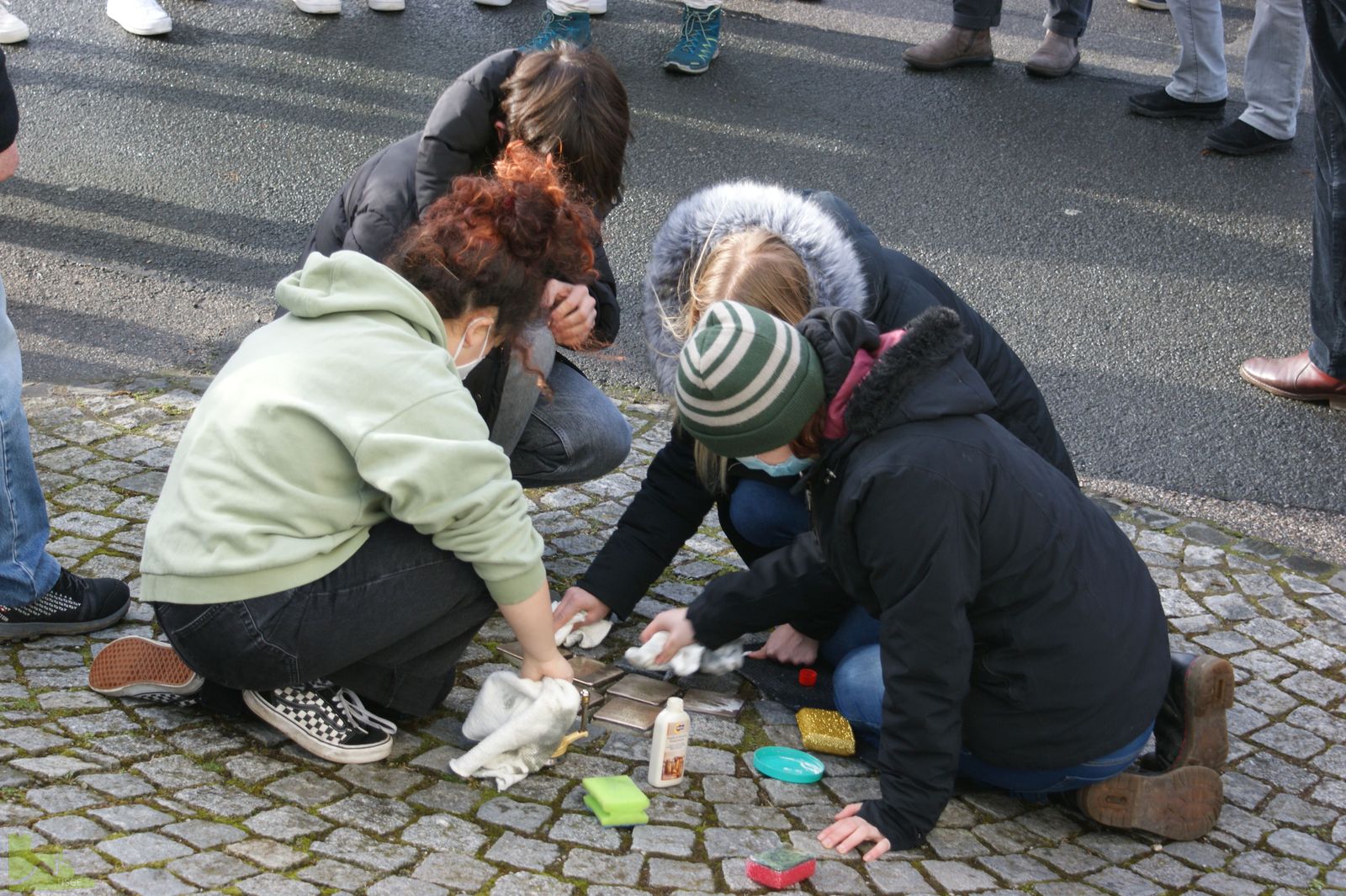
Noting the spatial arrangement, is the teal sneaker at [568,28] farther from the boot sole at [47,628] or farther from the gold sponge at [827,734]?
the gold sponge at [827,734]

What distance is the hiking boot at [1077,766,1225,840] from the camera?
104 inches

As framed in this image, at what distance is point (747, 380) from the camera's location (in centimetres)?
224

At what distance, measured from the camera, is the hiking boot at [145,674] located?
8.81 feet

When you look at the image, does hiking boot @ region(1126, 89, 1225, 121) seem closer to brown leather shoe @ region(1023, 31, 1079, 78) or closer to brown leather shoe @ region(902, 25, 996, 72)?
brown leather shoe @ region(1023, 31, 1079, 78)

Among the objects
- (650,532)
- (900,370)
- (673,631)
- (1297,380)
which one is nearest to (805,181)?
(1297,380)

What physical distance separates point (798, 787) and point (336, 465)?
117cm

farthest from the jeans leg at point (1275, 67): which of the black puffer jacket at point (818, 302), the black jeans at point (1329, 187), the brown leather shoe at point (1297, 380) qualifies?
the black puffer jacket at point (818, 302)

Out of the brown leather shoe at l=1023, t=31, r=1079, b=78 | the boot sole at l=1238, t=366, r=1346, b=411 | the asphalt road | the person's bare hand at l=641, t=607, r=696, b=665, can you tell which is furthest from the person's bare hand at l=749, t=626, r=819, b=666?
the brown leather shoe at l=1023, t=31, r=1079, b=78

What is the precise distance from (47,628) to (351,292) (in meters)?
1.18

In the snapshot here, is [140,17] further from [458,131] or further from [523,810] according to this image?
[523,810]

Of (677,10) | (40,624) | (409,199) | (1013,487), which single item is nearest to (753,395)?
(1013,487)

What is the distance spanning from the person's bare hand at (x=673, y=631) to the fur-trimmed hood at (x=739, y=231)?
55 centimetres

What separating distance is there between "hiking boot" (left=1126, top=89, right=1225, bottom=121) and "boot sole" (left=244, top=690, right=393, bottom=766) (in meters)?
5.14

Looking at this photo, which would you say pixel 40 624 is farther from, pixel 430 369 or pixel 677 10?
pixel 677 10
